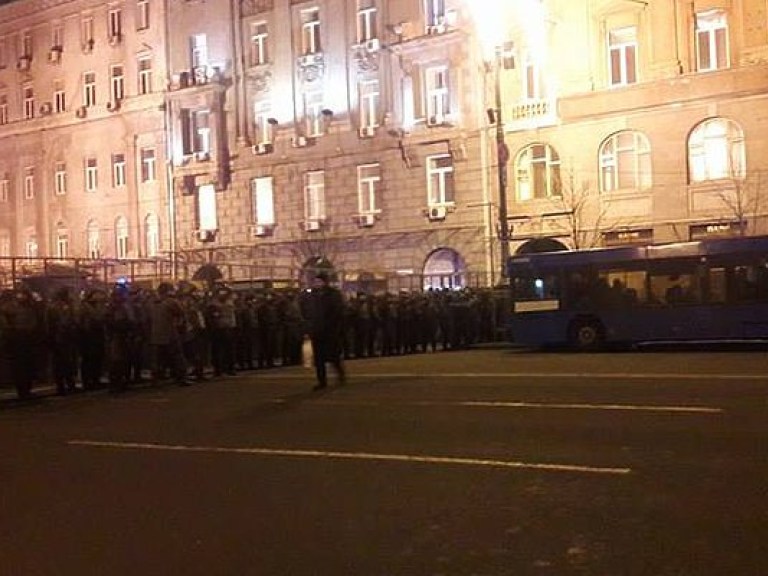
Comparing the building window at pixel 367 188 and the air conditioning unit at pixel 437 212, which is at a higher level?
the building window at pixel 367 188

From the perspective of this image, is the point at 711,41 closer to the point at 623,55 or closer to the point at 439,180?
the point at 623,55

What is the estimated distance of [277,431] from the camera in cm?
1339

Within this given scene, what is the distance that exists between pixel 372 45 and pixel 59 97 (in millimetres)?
19134

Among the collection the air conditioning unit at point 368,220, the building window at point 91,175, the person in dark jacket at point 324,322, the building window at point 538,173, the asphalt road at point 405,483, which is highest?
the building window at point 91,175

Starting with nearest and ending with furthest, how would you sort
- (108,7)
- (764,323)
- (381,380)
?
1. (381,380)
2. (764,323)
3. (108,7)

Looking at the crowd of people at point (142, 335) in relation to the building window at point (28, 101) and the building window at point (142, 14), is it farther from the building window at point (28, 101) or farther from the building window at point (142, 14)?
the building window at point (28, 101)

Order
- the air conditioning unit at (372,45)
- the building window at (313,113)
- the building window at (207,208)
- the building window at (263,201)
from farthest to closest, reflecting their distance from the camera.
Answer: the building window at (207,208)
the building window at (263,201)
the building window at (313,113)
the air conditioning unit at (372,45)

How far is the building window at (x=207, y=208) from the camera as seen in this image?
52.8m

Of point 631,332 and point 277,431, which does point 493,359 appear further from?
point 277,431

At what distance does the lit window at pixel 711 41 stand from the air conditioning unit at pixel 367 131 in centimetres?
1382

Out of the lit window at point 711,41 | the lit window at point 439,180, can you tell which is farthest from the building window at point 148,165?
the lit window at point 711,41

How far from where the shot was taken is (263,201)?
51.3 m

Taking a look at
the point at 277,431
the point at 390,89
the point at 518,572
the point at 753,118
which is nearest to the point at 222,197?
the point at 390,89

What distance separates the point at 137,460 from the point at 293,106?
130ft
